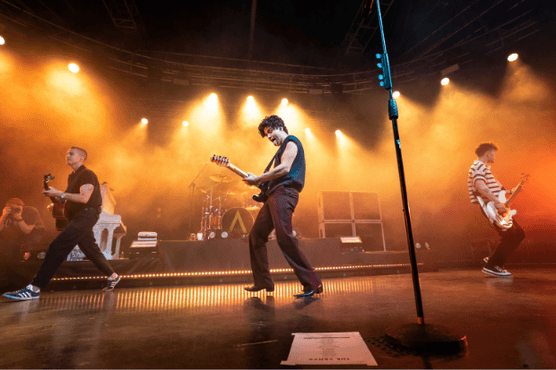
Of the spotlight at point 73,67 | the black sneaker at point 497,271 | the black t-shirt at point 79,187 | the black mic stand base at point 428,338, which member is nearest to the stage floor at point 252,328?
the black mic stand base at point 428,338

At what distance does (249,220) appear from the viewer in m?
5.40

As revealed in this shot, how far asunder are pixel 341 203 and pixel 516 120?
16.3 ft

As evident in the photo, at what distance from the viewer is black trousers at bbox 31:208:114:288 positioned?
9.73 feet

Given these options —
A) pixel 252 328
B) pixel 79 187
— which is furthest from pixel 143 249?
pixel 252 328

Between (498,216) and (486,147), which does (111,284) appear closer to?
(498,216)

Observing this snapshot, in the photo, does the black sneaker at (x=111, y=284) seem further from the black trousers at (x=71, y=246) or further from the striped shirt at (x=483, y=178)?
the striped shirt at (x=483, y=178)

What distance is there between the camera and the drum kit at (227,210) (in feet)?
17.4

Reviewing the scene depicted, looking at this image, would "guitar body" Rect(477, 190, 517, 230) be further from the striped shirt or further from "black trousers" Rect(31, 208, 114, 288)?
"black trousers" Rect(31, 208, 114, 288)

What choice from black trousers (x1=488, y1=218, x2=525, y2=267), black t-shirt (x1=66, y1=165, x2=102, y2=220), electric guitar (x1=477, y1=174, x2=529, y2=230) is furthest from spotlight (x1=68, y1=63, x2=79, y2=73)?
black trousers (x1=488, y1=218, x2=525, y2=267)

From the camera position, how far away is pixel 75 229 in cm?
315

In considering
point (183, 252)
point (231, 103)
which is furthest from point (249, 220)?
point (231, 103)

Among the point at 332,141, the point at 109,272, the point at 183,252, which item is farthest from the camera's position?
the point at 332,141

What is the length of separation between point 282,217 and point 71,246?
2.59 meters

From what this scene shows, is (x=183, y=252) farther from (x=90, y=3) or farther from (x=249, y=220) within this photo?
(x=90, y=3)
